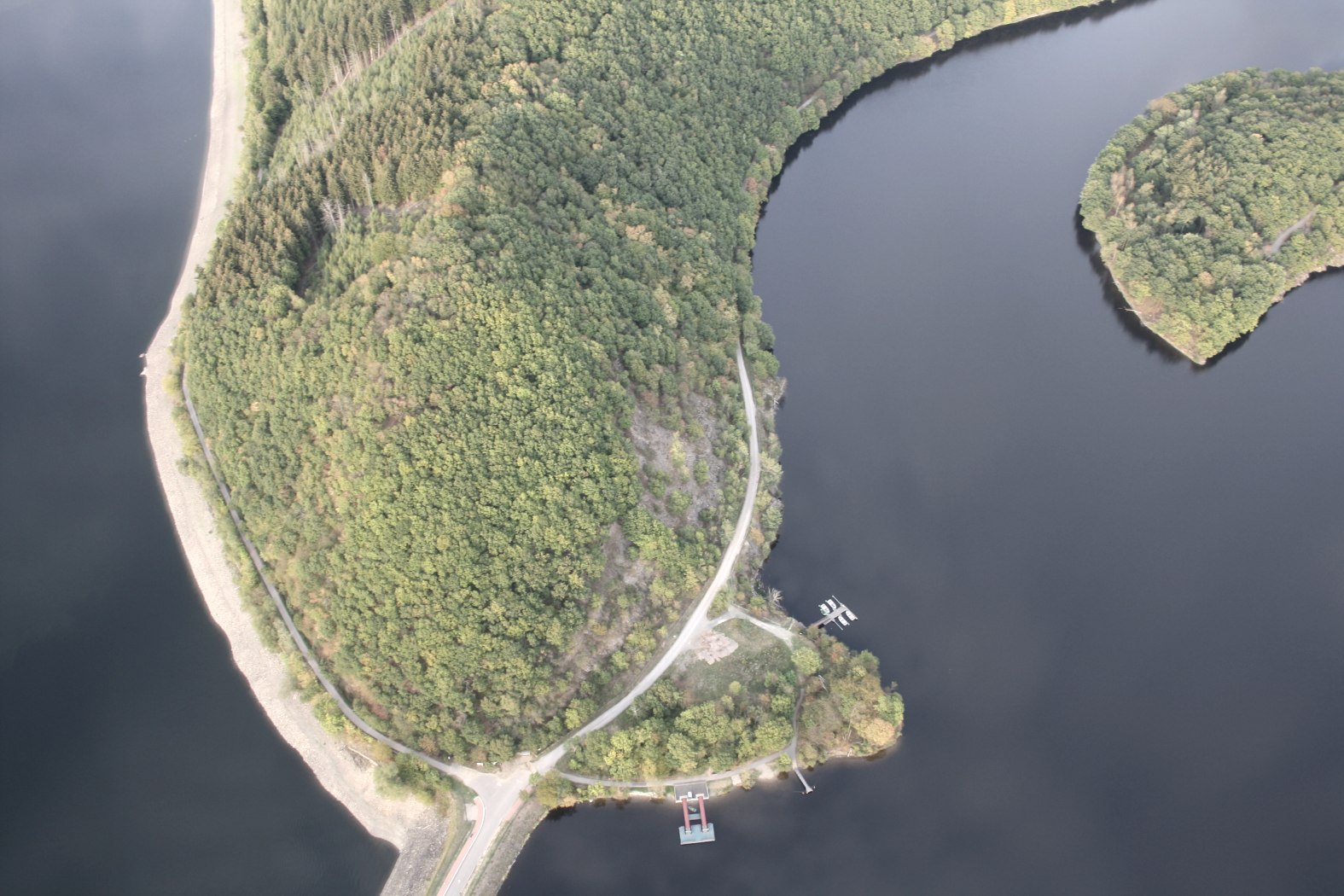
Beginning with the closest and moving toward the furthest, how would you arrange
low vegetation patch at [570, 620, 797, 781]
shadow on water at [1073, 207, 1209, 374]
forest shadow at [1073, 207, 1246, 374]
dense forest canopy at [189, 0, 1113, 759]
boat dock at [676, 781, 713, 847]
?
boat dock at [676, 781, 713, 847] → low vegetation patch at [570, 620, 797, 781] → dense forest canopy at [189, 0, 1113, 759] → forest shadow at [1073, 207, 1246, 374] → shadow on water at [1073, 207, 1209, 374]

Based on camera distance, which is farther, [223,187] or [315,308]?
[223,187]

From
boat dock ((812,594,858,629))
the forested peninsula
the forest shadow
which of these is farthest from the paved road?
the forested peninsula

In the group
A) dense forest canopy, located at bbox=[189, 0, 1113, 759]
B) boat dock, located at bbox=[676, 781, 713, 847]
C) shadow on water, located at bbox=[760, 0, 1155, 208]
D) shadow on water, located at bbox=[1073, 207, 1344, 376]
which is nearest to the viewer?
boat dock, located at bbox=[676, 781, 713, 847]

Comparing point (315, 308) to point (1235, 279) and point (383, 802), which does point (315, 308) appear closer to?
point (383, 802)

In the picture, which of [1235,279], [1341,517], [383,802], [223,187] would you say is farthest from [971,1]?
[383,802]

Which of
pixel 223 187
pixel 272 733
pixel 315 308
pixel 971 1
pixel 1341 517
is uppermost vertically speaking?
pixel 971 1

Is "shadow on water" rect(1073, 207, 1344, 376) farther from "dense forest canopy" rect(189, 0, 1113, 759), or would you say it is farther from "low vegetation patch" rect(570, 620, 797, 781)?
"low vegetation patch" rect(570, 620, 797, 781)

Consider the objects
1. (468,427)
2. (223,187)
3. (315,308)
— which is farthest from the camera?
(223,187)

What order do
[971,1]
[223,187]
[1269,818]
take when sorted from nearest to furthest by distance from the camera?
[1269,818], [223,187], [971,1]

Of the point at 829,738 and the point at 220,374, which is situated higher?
the point at 220,374
